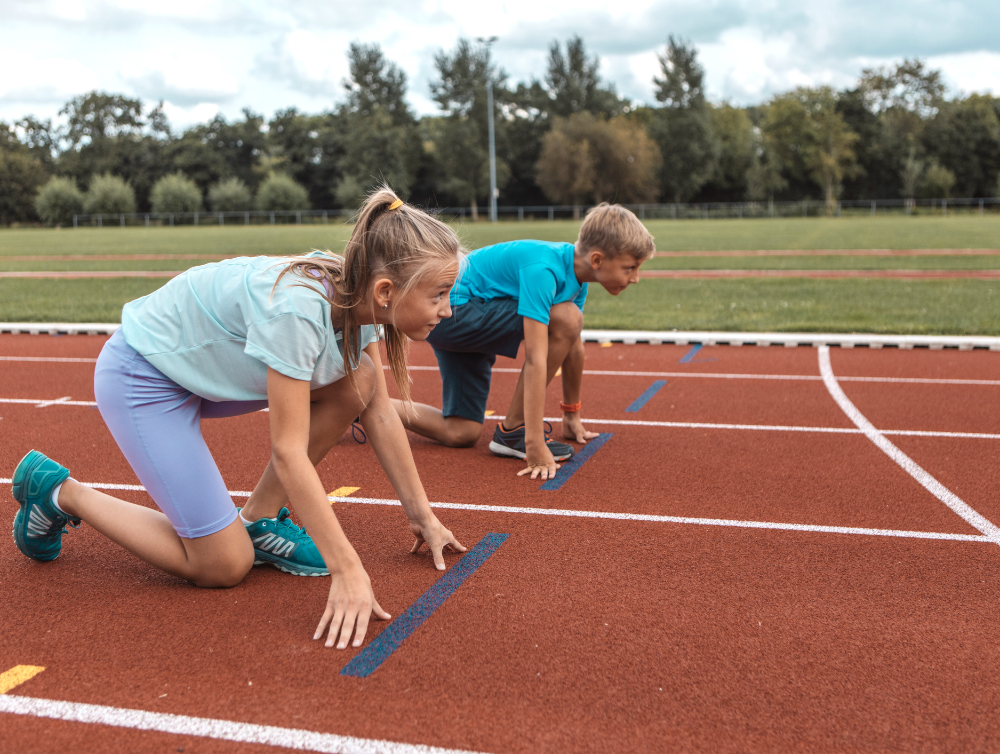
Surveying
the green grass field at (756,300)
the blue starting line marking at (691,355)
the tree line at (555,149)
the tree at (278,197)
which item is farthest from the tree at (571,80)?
the blue starting line marking at (691,355)

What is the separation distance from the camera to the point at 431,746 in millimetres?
2307

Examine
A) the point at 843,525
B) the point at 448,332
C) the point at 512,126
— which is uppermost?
the point at 512,126

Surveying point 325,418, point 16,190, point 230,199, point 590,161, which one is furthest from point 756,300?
point 16,190

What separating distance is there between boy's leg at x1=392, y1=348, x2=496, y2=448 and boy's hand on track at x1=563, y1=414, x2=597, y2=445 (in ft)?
1.80

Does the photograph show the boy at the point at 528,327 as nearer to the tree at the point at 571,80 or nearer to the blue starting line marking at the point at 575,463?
the blue starting line marking at the point at 575,463

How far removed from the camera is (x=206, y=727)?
A: 2.41 m

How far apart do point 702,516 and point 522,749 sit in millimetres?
2037

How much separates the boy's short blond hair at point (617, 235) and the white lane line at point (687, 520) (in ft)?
4.29

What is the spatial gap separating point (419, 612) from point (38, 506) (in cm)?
156

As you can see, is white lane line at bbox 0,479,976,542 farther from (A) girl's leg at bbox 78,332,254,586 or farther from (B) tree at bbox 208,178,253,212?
(B) tree at bbox 208,178,253,212

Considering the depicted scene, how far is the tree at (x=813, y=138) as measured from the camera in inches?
2702


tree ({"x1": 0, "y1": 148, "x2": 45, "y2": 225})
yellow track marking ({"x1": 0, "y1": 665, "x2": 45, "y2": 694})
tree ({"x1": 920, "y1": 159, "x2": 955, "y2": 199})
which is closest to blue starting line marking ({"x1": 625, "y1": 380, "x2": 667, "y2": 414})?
yellow track marking ({"x1": 0, "y1": 665, "x2": 45, "y2": 694})

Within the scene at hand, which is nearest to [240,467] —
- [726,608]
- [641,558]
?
[641,558]

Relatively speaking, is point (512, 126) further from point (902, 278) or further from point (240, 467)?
point (240, 467)
